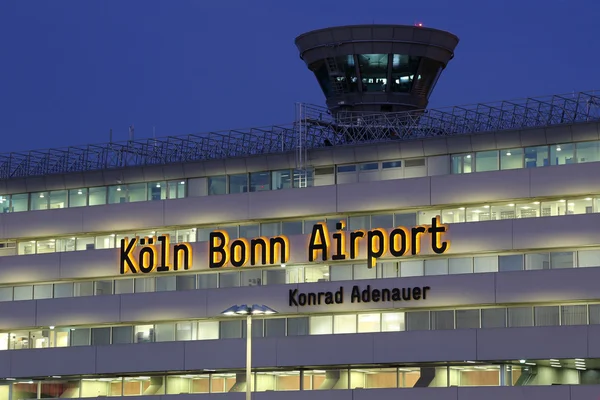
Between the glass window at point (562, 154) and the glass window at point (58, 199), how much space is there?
1419 inches

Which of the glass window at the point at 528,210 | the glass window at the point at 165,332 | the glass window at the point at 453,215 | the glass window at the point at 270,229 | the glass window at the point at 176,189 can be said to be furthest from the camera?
the glass window at the point at 176,189

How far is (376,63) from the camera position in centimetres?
10562

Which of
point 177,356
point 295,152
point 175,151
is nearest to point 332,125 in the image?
point 295,152

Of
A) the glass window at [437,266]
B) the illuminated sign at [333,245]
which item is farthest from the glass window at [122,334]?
the glass window at [437,266]

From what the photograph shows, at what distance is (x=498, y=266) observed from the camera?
279ft

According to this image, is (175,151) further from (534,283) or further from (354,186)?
(534,283)

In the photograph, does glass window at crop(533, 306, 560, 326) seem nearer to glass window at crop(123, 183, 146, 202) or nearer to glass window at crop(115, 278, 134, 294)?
glass window at crop(115, 278, 134, 294)

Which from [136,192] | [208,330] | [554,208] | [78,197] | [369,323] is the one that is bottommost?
[208,330]

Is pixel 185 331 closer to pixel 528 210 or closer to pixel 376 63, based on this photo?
pixel 528 210

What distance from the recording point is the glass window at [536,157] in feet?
280

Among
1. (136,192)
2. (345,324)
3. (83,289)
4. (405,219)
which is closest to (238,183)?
(136,192)

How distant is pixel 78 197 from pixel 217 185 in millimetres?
11769

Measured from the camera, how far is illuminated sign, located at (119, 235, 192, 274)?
310 ft

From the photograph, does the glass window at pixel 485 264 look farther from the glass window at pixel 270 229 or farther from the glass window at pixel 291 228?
the glass window at pixel 270 229
